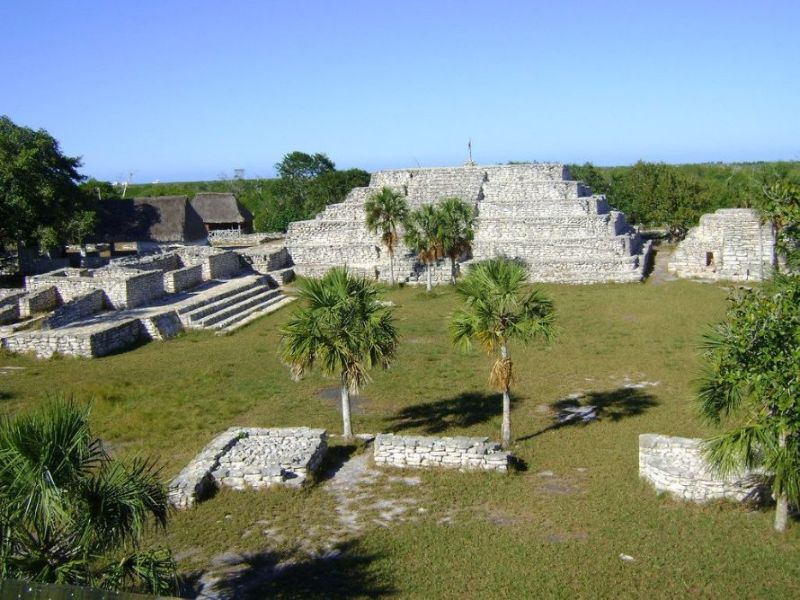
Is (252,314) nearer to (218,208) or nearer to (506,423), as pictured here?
(506,423)

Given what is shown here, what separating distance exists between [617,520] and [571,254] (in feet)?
77.9

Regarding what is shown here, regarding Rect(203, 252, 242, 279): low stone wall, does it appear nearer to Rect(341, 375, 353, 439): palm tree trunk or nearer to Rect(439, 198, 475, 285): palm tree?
Rect(439, 198, 475, 285): palm tree

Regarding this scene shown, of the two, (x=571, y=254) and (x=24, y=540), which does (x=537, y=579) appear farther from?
(x=571, y=254)

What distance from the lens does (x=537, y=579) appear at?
31.4 ft

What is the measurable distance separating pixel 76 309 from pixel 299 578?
Result: 1922 centimetres

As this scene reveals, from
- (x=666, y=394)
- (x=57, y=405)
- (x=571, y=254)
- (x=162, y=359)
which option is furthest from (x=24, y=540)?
(x=571, y=254)

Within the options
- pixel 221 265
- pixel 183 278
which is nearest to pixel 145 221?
pixel 221 265

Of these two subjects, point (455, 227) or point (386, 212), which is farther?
point (455, 227)

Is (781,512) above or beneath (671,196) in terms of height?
beneath

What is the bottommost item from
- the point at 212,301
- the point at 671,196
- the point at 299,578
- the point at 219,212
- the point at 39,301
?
the point at 299,578

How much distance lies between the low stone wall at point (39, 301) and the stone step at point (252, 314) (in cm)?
651

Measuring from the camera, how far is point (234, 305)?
29156mm

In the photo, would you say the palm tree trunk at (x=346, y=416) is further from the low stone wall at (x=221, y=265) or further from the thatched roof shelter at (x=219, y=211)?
the thatched roof shelter at (x=219, y=211)

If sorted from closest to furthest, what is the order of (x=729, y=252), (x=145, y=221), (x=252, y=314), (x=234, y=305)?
(x=252, y=314) → (x=234, y=305) → (x=729, y=252) → (x=145, y=221)
